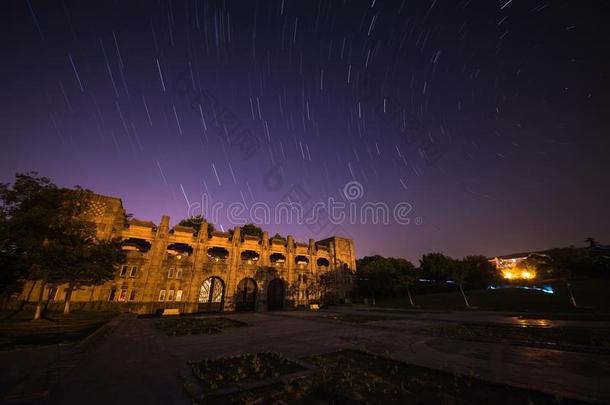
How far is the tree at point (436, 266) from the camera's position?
61.0 metres

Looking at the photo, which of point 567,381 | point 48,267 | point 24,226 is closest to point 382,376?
point 567,381

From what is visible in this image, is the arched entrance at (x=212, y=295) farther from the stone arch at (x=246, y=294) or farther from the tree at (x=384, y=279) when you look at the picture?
the tree at (x=384, y=279)

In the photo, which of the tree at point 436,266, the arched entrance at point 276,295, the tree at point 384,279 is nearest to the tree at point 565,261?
the tree at point 384,279

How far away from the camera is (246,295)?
48312 mm

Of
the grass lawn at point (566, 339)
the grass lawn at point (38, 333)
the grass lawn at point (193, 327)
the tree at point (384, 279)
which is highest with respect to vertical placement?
the tree at point (384, 279)

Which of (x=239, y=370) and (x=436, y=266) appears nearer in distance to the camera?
(x=239, y=370)

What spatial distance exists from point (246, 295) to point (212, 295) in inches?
249

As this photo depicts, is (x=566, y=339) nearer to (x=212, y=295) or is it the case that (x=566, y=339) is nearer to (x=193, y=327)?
(x=193, y=327)

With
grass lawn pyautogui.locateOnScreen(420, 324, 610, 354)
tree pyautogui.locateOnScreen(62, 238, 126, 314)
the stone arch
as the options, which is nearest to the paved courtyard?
grass lawn pyautogui.locateOnScreen(420, 324, 610, 354)

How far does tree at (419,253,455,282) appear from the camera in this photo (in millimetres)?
61006

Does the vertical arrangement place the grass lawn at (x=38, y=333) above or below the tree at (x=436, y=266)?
below

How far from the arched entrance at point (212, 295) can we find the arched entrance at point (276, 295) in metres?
10.8

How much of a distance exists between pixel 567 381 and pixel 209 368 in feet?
28.9

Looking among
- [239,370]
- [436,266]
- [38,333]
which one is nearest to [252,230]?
[436,266]
